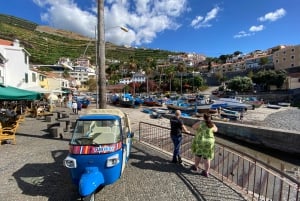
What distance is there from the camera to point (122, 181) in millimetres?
6547

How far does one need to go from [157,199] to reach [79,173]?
5.93ft

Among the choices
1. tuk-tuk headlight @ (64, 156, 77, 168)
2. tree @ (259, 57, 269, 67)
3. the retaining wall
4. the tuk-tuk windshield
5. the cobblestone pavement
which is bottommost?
the retaining wall

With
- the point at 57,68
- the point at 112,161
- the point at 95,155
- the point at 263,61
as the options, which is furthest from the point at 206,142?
the point at 263,61

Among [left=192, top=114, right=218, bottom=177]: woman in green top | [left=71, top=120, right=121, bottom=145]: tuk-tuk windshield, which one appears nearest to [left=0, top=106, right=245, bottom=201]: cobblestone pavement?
[left=192, top=114, right=218, bottom=177]: woman in green top

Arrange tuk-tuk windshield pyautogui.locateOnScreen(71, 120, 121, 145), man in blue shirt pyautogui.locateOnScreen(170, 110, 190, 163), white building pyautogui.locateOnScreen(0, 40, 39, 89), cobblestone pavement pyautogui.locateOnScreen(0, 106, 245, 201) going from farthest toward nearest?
white building pyautogui.locateOnScreen(0, 40, 39, 89)
man in blue shirt pyautogui.locateOnScreen(170, 110, 190, 163)
tuk-tuk windshield pyautogui.locateOnScreen(71, 120, 121, 145)
cobblestone pavement pyautogui.locateOnScreen(0, 106, 245, 201)

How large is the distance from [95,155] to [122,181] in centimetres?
156

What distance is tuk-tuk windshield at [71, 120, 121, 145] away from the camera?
5.80 m

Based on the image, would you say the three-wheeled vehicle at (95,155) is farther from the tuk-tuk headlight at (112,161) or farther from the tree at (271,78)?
the tree at (271,78)

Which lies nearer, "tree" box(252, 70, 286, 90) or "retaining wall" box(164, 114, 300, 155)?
"retaining wall" box(164, 114, 300, 155)

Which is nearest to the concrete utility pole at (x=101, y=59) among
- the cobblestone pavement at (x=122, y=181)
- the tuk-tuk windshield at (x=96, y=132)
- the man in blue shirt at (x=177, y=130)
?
the cobblestone pavement at (x=122, y=181)

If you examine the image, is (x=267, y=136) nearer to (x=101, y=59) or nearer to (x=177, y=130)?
(x=177, y=130)

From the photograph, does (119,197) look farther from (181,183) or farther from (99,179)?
(181,183)

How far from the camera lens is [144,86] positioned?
343 ft

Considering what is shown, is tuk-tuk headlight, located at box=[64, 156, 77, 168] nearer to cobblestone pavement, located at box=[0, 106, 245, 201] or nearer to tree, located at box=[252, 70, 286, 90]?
cobblestone pavement, located at box=[0, 106, 245, 201]
